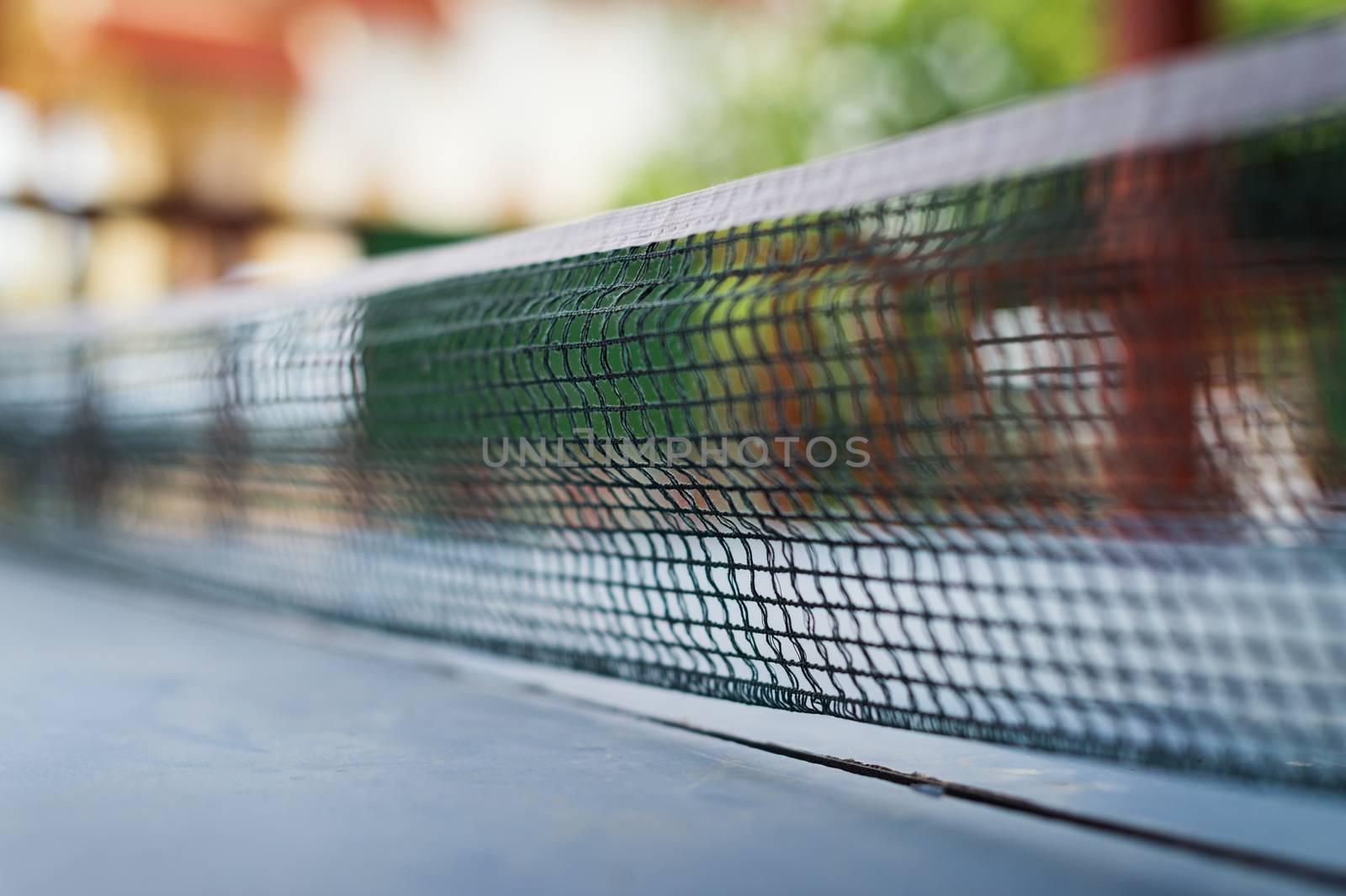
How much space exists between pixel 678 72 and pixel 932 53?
2.82 meters

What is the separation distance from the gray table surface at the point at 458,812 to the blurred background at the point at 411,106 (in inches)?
249

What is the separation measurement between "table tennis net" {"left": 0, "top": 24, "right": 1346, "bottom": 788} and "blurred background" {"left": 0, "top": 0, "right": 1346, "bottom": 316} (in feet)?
12.8

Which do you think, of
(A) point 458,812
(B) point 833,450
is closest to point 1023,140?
(A) point 458,812

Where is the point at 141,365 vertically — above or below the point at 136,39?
below

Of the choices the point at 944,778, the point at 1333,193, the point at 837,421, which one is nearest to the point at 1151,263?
the point at 1333,193

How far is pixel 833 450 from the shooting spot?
161 inches

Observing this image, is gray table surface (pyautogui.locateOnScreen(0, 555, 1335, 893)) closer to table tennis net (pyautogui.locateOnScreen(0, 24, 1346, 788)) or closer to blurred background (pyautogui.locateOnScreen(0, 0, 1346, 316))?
table tennis net (pyautogui.locateOnScreen(0, 24, 1346, 788))

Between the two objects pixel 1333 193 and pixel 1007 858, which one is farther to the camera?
pixel 1333 193

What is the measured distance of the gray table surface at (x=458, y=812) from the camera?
113cm

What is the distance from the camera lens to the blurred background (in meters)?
9.52

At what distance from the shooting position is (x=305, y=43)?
10555 millimetres

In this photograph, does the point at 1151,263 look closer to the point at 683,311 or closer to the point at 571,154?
the point at 683,311

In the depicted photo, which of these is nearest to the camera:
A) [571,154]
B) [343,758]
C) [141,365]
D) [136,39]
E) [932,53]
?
[343,758]

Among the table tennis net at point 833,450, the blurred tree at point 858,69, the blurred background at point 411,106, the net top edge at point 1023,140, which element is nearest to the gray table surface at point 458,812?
the table tennis net at point 833,450
